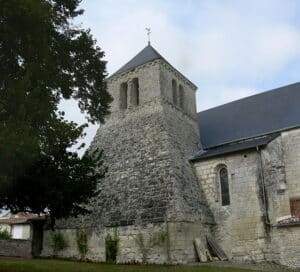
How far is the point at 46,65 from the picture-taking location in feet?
35.7

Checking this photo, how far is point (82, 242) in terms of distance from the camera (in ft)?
65.7

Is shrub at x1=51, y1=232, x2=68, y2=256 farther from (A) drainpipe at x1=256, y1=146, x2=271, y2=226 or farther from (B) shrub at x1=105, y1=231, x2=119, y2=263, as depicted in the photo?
(A) drainpipe at x1=256, y1=146, x2=271, y2=226

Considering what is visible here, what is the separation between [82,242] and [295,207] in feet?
34.8

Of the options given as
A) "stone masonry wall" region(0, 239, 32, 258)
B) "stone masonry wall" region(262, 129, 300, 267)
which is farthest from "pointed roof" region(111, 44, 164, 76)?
"stone masonry wall" region(0, 239, 32, 258)

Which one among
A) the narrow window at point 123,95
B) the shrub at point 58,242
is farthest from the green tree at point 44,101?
the narrow window at point 123,95

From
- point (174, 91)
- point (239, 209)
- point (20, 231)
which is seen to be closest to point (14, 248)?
point (20, 231)

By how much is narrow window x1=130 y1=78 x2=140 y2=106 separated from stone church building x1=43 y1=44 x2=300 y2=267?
2.7 inches

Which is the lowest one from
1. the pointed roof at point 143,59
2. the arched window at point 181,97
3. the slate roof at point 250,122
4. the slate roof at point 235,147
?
the slate roof at point 235,147

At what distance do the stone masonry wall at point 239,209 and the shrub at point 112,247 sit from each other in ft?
16.3

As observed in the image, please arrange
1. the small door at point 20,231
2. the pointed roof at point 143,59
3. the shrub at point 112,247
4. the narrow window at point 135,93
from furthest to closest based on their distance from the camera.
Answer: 1. the small door at point 20,231
2. the narrow window at point 135,93
3. the pointed roof at point 143,59
4. the shrub at point 112,247

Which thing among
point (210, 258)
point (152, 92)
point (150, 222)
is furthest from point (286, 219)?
point (152, 92)

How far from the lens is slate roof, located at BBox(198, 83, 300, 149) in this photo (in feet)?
72.2

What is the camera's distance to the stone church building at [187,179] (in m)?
17.9

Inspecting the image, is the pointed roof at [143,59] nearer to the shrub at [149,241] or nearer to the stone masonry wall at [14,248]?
the shrub at [149,241]
